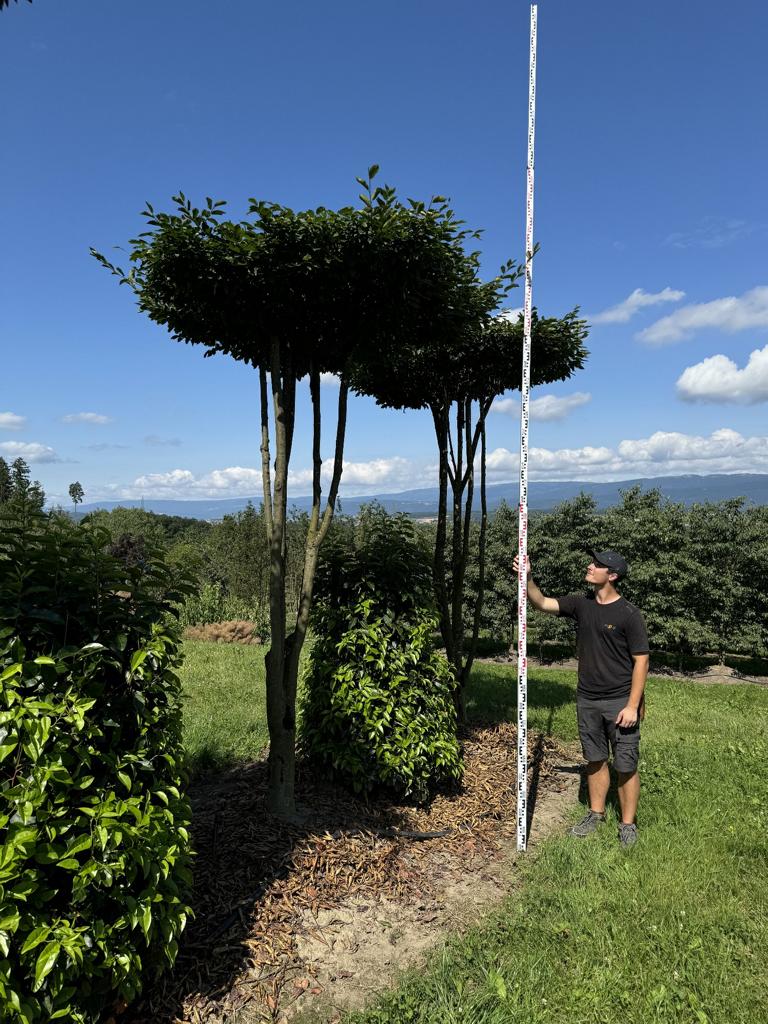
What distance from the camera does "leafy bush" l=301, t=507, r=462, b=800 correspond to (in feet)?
15.7

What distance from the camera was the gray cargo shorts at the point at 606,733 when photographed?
4.59 meters

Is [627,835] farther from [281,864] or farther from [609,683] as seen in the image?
[281,864]

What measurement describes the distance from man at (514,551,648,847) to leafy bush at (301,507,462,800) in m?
1.13

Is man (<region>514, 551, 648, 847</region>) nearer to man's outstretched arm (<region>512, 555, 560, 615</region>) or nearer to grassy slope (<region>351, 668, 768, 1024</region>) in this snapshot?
man's outstretched arm (<region>512, 555, 560, 615</region>)

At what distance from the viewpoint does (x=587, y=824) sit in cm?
479

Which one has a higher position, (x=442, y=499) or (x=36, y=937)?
(x=442, y=499)

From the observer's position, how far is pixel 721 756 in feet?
21.2

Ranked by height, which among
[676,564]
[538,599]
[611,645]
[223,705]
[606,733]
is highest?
[538,599]

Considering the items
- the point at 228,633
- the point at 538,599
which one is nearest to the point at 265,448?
the point at 538,599

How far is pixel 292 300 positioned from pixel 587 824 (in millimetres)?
4793

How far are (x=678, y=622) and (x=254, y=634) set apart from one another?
12971 mm

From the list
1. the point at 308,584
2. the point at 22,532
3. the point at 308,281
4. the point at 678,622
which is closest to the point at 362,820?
the point at 308,584

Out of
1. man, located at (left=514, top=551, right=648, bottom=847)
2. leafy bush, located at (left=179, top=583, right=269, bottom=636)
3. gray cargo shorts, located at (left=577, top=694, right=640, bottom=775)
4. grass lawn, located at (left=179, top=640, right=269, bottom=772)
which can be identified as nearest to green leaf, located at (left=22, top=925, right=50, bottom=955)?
grass lawn, located at (left=179, top=640, right=269, bottom=772)

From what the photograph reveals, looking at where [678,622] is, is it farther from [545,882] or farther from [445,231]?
[445,231]
